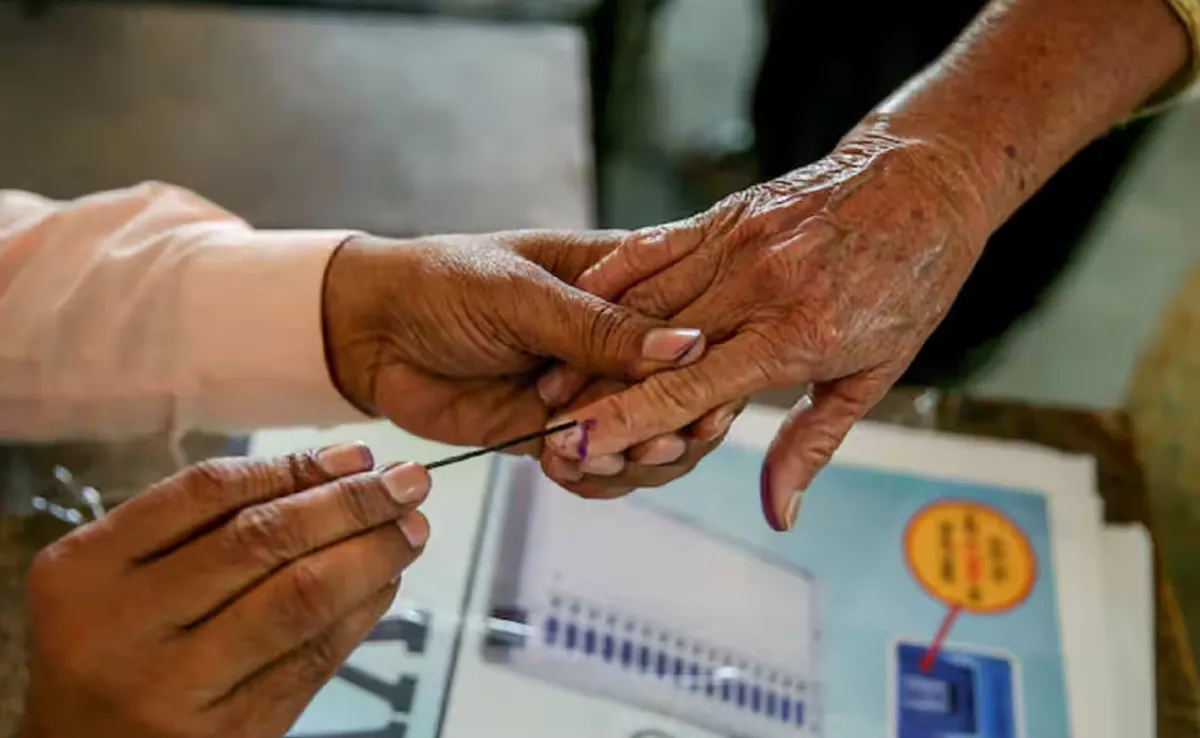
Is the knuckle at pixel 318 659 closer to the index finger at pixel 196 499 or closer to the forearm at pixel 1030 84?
the index finger at pixel 196 499

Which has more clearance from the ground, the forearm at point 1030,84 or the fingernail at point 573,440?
the forearm at point 1030,84

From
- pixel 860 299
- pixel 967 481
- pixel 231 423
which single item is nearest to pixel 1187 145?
pixel 967 481

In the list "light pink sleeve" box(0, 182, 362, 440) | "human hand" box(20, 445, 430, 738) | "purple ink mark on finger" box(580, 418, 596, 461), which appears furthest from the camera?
"light pink sleeve" box(0, 182, 362, 440)

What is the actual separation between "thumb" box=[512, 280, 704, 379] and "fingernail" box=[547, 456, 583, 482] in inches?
2.2

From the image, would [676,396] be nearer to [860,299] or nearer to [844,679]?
[860,299]

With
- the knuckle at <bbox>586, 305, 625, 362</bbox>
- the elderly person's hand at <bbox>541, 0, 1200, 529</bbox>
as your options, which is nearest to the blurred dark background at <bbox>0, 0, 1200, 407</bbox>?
the elderly person's hand at <bbox>541, 0, 1200, 529</bbox>

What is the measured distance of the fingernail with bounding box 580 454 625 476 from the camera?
2.07 feet

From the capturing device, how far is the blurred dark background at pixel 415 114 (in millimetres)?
1074

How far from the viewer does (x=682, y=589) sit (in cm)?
75

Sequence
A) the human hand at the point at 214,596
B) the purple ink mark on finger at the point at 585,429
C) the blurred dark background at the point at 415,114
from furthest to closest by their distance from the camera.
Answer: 1. the blurred dark background at the point at 415,114
2. the purple ink mark on finger at the point at 585,429
3. the human hand at the point at 214,596

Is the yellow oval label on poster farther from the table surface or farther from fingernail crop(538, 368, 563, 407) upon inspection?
fingernail crop(538, 368, 563, 407)

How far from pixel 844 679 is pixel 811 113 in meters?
0.64

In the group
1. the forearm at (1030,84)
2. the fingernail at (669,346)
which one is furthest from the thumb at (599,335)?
the forearm at (1030,84)

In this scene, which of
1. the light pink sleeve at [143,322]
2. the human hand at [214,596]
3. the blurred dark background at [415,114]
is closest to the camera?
the human hand at [214,596]
